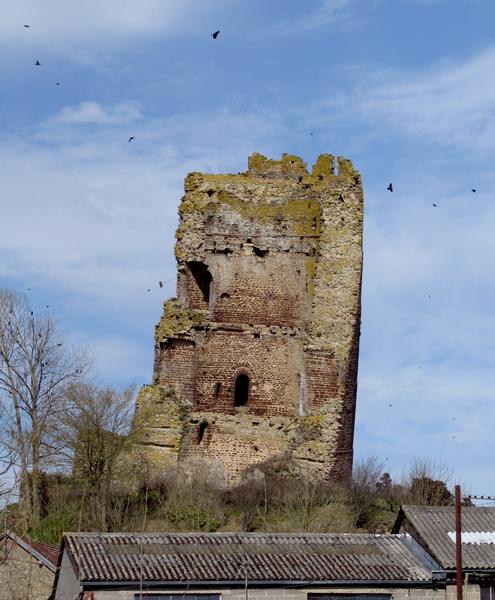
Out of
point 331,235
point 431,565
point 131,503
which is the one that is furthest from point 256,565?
point 331,235

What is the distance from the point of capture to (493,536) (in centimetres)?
2748

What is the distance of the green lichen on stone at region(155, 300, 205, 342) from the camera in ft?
119

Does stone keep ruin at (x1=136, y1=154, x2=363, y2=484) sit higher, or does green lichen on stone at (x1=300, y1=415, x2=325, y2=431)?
stone keep ruin at (x1=136, y1=154, x2=363, y2=484)

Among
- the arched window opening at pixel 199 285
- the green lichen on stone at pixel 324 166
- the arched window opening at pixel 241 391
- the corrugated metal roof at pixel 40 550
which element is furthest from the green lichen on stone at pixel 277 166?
the corrugated metal roof at pixel 40 550

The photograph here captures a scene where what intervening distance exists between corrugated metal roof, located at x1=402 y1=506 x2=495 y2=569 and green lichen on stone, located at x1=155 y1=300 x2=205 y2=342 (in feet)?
32.1

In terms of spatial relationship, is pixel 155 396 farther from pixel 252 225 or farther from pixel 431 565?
pixel 431 565

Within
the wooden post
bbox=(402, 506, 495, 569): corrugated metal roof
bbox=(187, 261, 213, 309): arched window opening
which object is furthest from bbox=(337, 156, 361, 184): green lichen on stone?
the wooden post

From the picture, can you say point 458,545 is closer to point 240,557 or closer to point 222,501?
point 240,557

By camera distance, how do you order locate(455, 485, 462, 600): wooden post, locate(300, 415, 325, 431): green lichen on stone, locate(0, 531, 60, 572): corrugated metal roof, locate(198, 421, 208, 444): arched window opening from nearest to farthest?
locate(455, 485, 462, 600): wooden post
locate(0, 531, 60, 572): corrugated metal roof
locate(300, 415, 325, 431): green lichen on stone
locate(198, 421, 208, 444): arched window opening

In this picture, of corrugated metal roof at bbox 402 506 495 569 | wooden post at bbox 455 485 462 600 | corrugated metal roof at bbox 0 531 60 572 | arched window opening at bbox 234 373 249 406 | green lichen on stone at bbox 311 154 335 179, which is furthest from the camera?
green lichen on stone at bbox 311 154 335 179

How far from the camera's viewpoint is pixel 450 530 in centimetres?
2739

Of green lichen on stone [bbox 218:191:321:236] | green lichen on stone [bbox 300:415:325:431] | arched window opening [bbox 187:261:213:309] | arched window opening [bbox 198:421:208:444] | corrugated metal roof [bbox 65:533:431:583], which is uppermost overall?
green lichen on stone [bbox 218:191:321:236]

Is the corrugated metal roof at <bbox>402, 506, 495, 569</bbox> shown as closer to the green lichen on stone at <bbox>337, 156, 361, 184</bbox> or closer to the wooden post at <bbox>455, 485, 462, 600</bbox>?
the wooden post at <bbox>455, 485, 462, 600</bbox>

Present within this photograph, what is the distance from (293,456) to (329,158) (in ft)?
23.9
